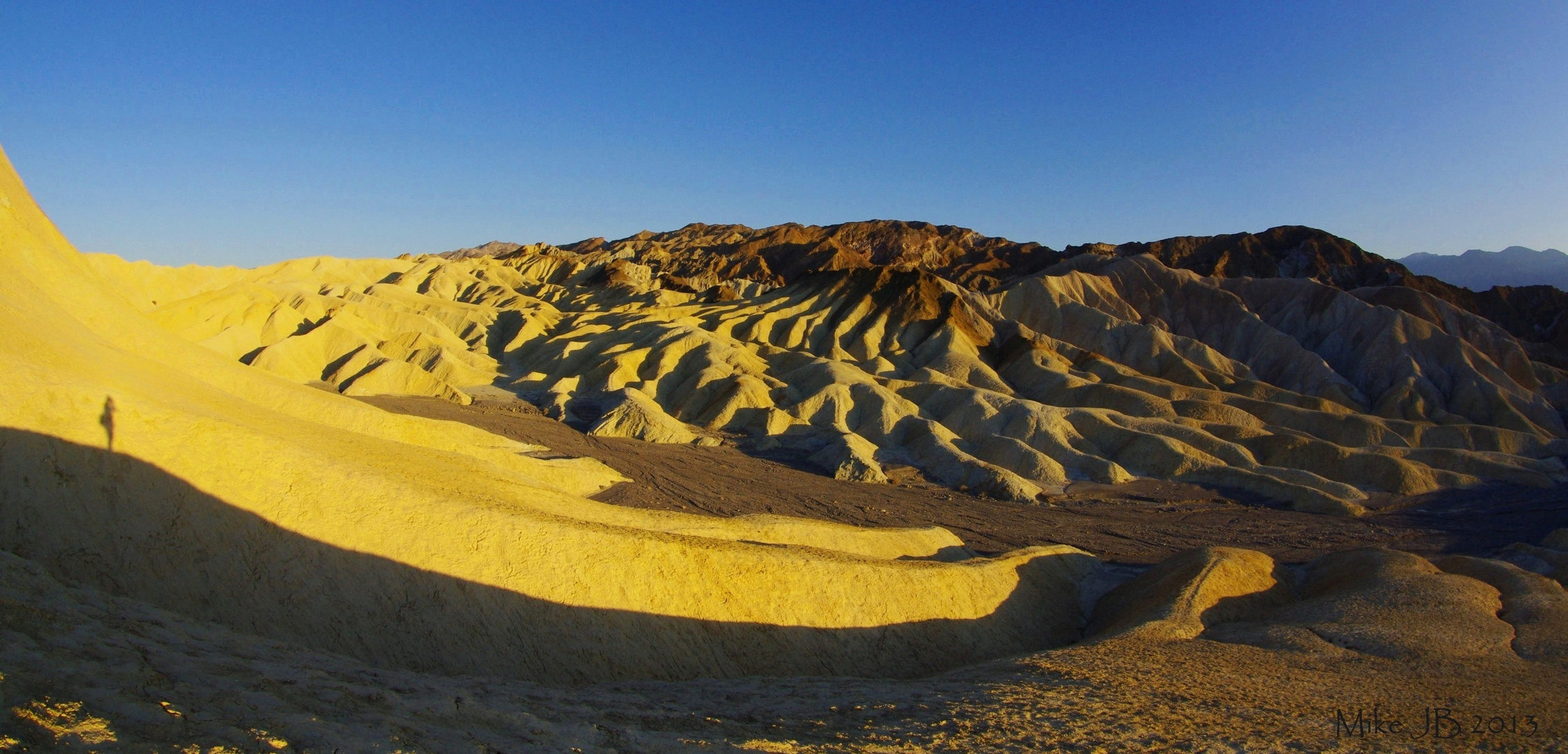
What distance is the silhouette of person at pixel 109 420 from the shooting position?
1210 centimetres

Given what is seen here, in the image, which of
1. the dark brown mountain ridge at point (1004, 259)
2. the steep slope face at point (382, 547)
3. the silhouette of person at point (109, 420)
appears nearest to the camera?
the steep slope face at point (382, 547)

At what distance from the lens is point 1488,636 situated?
16.8 meters

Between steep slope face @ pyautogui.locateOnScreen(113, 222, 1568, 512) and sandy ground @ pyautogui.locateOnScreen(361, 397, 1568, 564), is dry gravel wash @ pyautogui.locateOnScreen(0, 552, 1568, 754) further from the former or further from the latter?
steep slope face @ pyautogui.locateOnScreen(113, 222, 1568, 512)

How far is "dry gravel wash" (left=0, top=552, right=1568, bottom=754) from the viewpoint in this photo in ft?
22.6

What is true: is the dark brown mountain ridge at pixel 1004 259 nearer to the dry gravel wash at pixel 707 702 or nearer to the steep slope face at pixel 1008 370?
the steep slope face at pixel 1008 370

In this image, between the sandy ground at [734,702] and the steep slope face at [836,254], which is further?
the steep slope face at [836,254]

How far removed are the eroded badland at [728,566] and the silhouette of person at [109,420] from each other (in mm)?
34

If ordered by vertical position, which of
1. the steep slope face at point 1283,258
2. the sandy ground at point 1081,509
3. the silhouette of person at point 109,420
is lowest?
the sandy ground at point 1081,509

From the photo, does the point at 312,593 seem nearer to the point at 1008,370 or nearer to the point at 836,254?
the point at 1008,370

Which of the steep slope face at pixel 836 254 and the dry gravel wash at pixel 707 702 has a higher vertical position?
the steep slope face at pixel 836 254

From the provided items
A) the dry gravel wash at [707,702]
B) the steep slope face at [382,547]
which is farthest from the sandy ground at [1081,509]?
the dry gravel wash at [707,702]

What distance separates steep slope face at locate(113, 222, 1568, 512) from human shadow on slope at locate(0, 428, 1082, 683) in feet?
90.1

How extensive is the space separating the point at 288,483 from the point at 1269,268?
365 ft

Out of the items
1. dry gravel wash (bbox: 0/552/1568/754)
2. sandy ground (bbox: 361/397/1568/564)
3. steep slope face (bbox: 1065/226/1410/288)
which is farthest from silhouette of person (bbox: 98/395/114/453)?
steep slope face (bbox: 1065/226/1410/288)
